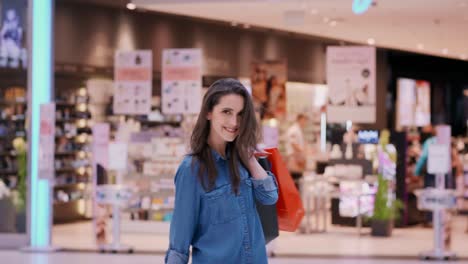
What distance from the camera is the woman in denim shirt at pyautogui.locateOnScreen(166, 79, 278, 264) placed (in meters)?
3.06

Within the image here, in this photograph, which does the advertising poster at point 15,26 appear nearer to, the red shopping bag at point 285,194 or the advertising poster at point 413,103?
the red shopping bag at point 285,194

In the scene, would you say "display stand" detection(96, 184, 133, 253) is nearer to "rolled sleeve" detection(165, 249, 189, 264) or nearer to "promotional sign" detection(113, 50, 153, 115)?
"promotional sign" detection(113, 50, 153, 115)

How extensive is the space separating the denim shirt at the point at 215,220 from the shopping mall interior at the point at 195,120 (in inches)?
280

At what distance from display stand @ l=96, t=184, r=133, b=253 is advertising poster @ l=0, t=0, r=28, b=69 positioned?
164 cm

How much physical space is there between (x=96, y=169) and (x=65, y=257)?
1119 mm

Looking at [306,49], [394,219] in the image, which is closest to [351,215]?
[394,219]

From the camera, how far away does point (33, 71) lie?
10953 mm

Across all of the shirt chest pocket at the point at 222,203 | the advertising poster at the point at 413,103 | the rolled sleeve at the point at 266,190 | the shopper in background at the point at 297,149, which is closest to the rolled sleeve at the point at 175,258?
the shirt chest pocket at the point at 222,203

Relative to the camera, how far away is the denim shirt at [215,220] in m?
3.06

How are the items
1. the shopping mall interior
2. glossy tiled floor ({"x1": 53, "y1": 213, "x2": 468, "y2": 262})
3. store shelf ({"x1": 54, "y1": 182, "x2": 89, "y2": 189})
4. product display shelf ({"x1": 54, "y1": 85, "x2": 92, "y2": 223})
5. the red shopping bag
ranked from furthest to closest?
store shelf ({"x1": 54, "y1": 182, "x2": 89, "y2": 189})
product display shelf ({"x1": 54, "y1": 85, "x2": 92, "y2": 223})
glossy tiled floor ({"x1": 53, "y1": 213, "x2": 468, "y2": 262})
the shopping mall interior
the red shopping bag

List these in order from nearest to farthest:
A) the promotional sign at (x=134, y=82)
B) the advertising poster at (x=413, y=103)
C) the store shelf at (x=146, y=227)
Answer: the promotional sign at (x=134, y=82), the store shelf at (x=146, y=227), the advertising poster at (x=413, y=103)

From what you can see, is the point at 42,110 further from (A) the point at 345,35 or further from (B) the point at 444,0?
(B) the point at 444,0

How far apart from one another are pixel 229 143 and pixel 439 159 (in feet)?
24.5

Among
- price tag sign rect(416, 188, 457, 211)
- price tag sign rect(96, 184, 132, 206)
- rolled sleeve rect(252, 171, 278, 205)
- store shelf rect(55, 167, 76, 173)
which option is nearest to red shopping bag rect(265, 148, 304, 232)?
rolled sleeve rect(252, 171, 278, 205)
